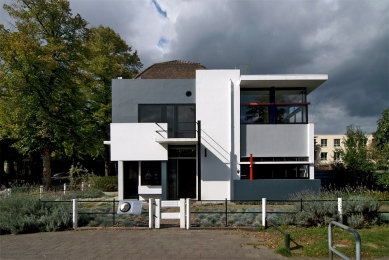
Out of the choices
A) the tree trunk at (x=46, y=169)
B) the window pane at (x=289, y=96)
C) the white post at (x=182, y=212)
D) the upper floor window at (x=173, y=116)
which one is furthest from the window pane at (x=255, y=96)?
the tree trunk at (x=46, y=169)

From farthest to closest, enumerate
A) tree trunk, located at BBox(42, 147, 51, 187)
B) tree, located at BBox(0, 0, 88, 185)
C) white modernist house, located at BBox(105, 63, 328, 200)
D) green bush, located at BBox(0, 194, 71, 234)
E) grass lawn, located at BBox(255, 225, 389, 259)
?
tree trunk, located at BBox(42, 147, 51, 187) → tree, located at BBox(0, 0, 88, 185) → white modernist house, located at BBox(105, 63, 328, 200) → green bush, located at BBox(0, 194, 71, 234) → grass lawn, located at BBox(255, 225, 389, 259)

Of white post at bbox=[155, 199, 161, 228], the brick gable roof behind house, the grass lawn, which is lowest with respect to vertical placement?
the grass lawn

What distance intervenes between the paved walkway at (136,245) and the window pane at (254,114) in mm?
8396

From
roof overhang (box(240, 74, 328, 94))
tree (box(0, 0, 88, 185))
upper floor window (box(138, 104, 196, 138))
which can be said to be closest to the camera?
roof overhang (box(240, 74, 328, 94))

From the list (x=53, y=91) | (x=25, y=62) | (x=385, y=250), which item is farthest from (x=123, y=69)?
(x=385, y=250)

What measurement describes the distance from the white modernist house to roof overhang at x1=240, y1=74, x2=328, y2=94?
2.0 inches

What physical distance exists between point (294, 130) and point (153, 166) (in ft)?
24.7

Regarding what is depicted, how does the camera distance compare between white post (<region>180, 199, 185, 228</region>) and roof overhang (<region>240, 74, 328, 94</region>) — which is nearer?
white post (<region>180, 199, 185, 228</region>)

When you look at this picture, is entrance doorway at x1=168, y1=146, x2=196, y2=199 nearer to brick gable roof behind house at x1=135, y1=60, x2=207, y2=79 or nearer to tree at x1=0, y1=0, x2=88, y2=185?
brick gable roof behind house at x1=135, y1=60, x2=207, y2=79

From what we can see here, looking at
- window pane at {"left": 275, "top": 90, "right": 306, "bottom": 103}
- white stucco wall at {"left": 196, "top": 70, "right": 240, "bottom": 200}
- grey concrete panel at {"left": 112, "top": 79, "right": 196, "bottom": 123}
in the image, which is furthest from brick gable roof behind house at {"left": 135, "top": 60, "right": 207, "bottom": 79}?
window pane at {"left": 275, "top": 90, "right": 306, "bottom": 103}

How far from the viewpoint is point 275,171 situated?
17000mm

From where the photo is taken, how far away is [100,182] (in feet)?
74.8

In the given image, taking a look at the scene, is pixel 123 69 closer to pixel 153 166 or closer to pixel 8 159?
pixel 153 166

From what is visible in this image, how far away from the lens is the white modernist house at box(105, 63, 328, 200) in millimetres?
16594
